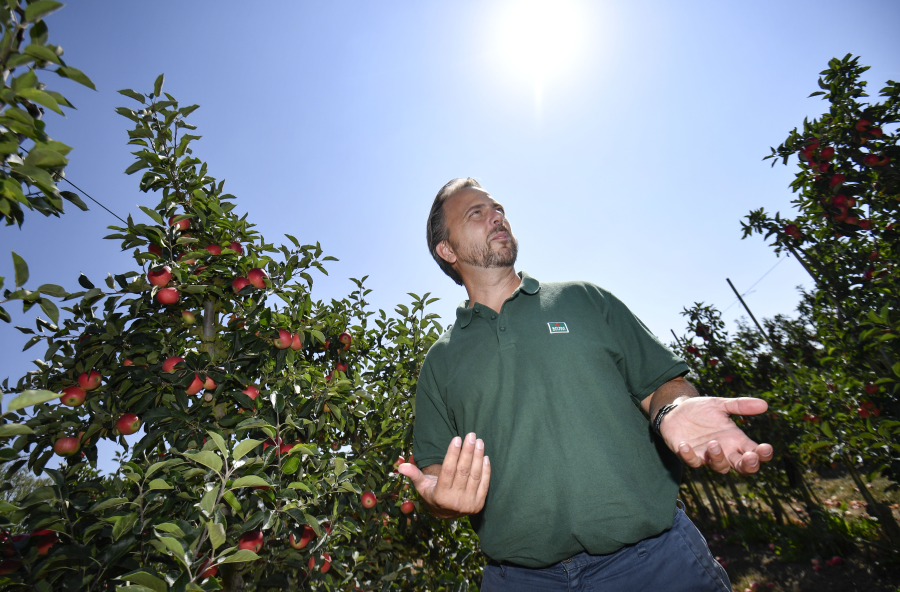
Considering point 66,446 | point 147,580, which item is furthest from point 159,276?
point 147,580

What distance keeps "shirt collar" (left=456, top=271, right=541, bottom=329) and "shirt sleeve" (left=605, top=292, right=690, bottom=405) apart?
0.32 metres

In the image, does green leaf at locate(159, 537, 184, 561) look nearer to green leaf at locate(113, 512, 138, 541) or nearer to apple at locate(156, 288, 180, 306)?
green leaf at locate(113, 512, 138, 541)

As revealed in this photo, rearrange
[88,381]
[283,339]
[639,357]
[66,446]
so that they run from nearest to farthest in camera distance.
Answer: [639,357] < [66,446] < [88,381] < [283,339]

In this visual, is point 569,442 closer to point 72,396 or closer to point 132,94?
point 72,396

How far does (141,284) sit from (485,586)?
1.95 metres

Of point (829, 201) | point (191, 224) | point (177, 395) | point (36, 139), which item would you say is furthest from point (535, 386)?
point (829, 201)

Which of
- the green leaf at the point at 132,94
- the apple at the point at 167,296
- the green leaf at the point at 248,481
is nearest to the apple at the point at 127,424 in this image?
the apple at the point at 167,296

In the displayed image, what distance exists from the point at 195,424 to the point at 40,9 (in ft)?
5.32

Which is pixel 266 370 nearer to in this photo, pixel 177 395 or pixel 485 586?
pixel 177 395

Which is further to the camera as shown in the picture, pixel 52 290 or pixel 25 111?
pixel 52 290

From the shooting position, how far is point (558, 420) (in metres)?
1.36

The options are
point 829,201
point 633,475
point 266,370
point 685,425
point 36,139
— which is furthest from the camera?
point 829,201

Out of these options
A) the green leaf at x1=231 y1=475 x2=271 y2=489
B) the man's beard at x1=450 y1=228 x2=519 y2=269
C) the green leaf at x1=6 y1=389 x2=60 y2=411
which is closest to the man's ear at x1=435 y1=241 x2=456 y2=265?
the man's beard at x1=450 y1=228 x2=519 y2=269

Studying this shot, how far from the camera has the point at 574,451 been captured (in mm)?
1299
